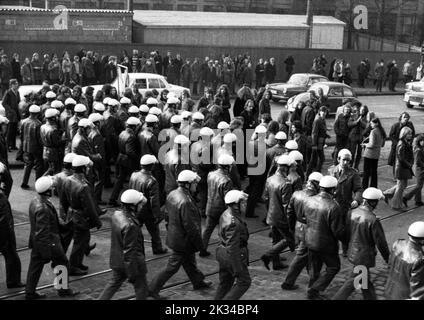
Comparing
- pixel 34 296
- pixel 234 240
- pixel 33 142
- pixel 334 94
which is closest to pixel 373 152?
pixel 33 142

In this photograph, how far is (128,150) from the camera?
46.6 ft

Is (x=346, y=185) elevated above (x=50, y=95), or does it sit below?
below

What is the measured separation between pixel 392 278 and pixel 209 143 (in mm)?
6400

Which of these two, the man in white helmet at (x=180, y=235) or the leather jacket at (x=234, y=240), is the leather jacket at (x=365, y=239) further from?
the man in white helmet at (x=180, y=235)

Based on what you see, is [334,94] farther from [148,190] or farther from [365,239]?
[365,239]

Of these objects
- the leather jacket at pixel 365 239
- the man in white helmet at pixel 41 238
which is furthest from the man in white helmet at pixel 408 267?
the man in white helmet at pixel 41 238

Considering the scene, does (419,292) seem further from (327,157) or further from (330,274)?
(327,157)

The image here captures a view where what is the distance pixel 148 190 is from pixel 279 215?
7.07 ft

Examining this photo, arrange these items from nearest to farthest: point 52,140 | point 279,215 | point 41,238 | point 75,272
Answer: point 41,238
point 75,272
point 279,215
point 52,140

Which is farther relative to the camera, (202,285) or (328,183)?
(202,285)

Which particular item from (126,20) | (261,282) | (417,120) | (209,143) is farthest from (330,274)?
(126,20)

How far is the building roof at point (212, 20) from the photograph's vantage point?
3672 cm

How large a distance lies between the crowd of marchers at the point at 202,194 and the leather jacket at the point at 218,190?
0.06 ft

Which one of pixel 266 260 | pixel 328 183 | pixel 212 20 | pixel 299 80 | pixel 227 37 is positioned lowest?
pixel 266 260
